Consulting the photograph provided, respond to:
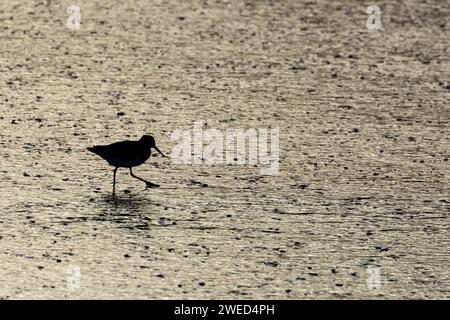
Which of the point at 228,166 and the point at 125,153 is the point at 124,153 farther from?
the point at 228,166

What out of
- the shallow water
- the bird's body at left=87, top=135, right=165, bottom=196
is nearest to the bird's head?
the bird's body at left=87, top=135, right=165, bottom=196

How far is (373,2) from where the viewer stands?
10.9 m

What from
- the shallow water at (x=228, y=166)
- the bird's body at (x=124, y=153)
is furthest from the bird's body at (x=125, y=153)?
the shallow water at (x=228, y=166)

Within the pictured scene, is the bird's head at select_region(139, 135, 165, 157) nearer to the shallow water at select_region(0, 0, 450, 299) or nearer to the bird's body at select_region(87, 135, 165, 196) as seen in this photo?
the bird's body at select_region(87, 135, 165, 196)

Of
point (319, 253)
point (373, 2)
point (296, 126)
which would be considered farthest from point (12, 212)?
point (373, 2)

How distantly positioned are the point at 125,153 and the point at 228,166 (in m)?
0.75

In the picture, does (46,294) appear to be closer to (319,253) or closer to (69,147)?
(319,253)

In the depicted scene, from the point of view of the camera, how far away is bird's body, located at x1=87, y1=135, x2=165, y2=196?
6500 mm

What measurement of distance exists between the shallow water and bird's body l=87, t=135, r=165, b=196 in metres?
0.14

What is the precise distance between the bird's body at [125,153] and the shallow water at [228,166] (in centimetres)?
14

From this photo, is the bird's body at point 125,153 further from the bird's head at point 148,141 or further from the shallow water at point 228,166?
the shallow water at point 228,166

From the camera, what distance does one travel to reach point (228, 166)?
22.9ft

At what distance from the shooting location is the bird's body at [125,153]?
6.50 m

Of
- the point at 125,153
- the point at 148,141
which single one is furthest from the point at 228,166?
the point at 125,153
